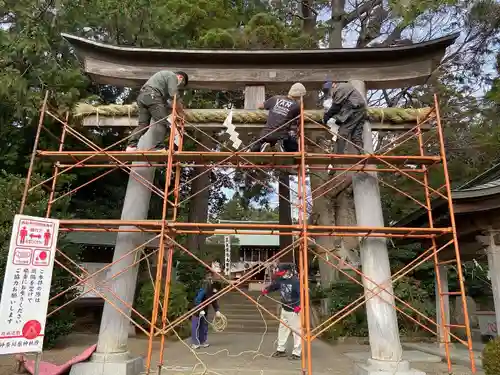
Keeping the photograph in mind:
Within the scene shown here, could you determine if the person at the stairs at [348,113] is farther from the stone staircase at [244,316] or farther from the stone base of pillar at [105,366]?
the stone staircase at [244,316]

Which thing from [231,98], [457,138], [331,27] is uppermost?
[331,27]

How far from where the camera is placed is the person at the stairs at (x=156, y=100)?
740cm

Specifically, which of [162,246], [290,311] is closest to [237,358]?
[290,311]

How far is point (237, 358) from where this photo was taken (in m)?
8.40

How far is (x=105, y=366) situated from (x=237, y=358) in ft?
9.51

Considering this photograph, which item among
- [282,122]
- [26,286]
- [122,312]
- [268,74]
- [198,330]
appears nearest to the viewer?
[26,286]

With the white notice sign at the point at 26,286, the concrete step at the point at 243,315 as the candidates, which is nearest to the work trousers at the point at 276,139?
the white notice sign at the point at 26,286

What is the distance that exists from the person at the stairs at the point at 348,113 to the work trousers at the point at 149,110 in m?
2.91

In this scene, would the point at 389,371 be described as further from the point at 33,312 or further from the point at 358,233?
the point at 33,312

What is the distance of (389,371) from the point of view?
618cm

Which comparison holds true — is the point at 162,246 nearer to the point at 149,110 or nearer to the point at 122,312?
the point at 122,312

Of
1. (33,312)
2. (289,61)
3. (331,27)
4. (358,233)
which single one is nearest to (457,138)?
(331,27)

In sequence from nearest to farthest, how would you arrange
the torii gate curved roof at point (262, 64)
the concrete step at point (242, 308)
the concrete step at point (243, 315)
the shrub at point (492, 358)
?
the shrub at point (492, 358) → the torii gate curved roof at point (262, 64) → the concrete step at point (243, 315) → the concrete step at point (242, 308)

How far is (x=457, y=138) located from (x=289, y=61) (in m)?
9.18
